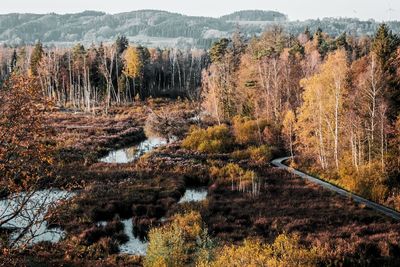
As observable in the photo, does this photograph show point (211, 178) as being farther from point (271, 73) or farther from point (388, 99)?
point (271, 73)

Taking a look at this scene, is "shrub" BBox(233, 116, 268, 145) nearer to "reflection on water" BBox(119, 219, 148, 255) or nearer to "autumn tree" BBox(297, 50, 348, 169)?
"autumn tree" BBox(297, 50, 348, 169)

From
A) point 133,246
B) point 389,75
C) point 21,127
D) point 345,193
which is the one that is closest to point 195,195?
point 133,246

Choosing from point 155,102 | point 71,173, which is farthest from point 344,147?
point 155,102

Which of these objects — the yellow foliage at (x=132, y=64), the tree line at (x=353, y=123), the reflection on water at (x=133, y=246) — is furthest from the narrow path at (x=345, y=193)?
the yellow foliage at (x=132, y=64)

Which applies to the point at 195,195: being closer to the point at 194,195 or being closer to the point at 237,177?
the point at 194,195

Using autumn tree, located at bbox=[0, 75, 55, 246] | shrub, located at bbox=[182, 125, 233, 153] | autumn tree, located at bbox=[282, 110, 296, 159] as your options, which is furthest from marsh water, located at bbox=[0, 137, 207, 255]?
autumn tree, located at bbox=[282, 110, 296, 159]
